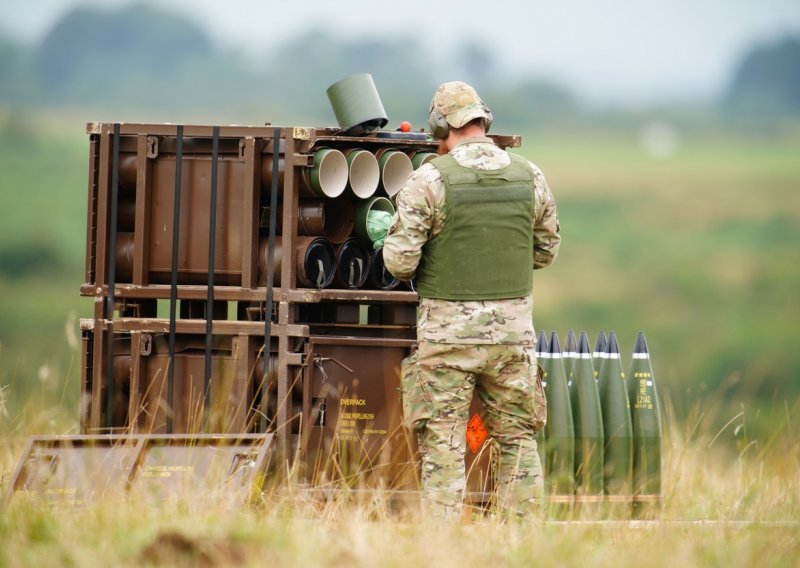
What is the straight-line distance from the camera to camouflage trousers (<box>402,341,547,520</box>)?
6117 millimetres

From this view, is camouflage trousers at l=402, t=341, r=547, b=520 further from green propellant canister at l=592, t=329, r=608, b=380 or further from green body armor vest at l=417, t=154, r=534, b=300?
green propellant canister at l=592, t=329, r=608, b=380

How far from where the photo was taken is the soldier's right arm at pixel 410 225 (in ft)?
19.8

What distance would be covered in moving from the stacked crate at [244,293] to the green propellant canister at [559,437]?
0.87 meters

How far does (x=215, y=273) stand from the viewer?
712 centimetres

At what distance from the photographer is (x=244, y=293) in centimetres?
698

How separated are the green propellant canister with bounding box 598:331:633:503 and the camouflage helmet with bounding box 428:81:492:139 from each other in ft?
5.96

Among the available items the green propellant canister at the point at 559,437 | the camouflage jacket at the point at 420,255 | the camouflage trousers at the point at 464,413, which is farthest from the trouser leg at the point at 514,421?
the green propellant canister at the point at 559,437

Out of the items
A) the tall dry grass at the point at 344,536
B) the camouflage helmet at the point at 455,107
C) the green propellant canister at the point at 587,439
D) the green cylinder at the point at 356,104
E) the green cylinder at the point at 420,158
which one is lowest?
the tall dry grass at the point at 344,536

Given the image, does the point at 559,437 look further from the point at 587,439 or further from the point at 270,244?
the point at 270,244

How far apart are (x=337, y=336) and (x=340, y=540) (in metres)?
1.89

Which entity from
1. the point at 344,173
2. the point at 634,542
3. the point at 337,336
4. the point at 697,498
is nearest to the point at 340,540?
the point at 634,542

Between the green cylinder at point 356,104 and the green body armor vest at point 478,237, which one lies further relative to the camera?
the green cylinder at point 356,104

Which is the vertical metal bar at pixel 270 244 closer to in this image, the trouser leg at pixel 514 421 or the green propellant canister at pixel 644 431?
the trouser leg at pixel 514 421

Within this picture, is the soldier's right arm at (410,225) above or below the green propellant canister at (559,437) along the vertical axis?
above
